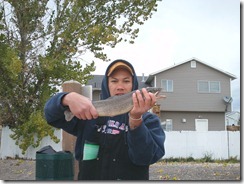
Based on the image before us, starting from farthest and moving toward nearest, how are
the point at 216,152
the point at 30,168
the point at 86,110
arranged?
the point at 216,152 → the point at 30,168 → the point at 86,110

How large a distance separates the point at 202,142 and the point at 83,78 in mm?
4342

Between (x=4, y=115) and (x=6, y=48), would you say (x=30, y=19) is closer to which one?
(x=6, y=48)

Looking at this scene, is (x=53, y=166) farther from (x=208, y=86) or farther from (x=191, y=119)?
(x=208, y=86)

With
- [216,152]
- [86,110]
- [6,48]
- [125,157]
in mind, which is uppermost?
[6,48]

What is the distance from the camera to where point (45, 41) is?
4.72 m

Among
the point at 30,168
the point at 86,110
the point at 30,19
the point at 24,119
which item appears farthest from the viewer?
the point at 24,119

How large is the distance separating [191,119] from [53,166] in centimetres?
1006

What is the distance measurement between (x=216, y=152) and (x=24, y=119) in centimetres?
454

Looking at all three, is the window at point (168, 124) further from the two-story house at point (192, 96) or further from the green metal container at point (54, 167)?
the green metal container at point (54, 167)

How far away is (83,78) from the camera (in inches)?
163

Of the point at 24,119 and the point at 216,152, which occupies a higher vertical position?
the point at 24,119

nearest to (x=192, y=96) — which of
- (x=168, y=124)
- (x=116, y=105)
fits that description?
(x=168, y=124)

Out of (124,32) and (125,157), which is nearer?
(125,157)

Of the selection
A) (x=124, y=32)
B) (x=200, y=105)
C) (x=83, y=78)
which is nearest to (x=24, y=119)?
(x=83, y=78)
